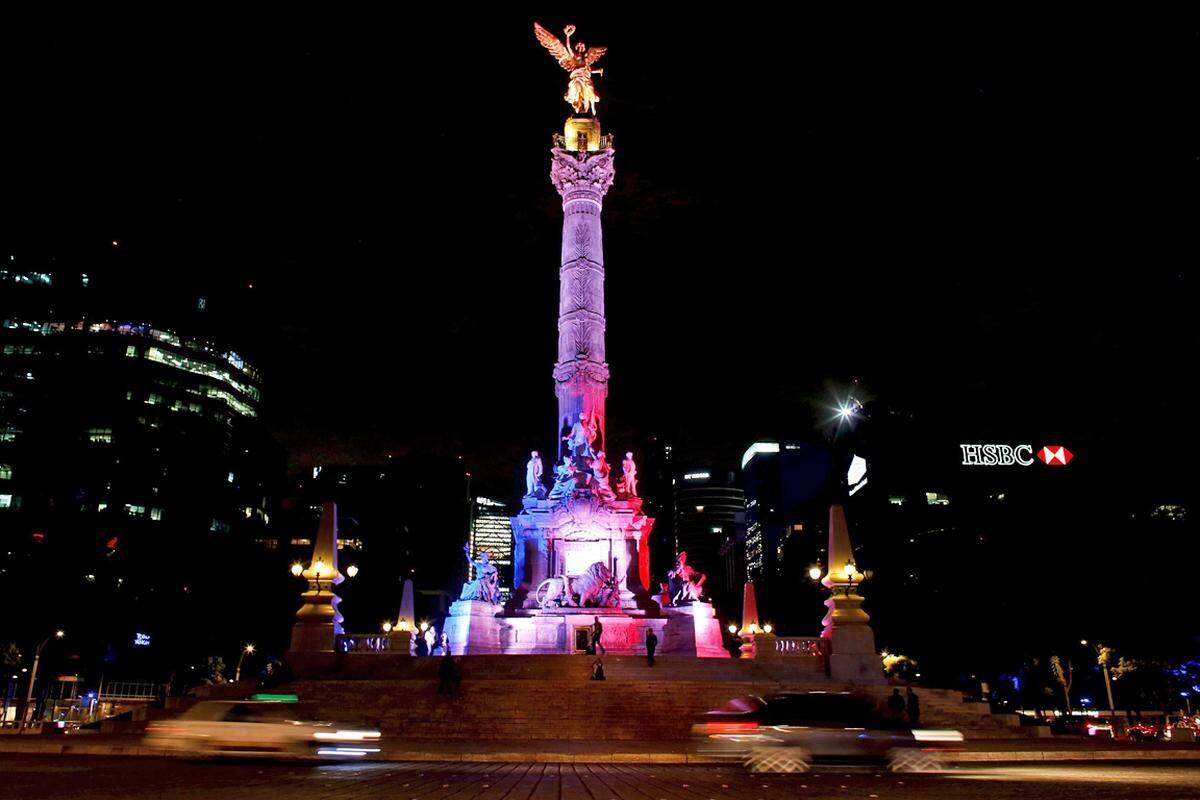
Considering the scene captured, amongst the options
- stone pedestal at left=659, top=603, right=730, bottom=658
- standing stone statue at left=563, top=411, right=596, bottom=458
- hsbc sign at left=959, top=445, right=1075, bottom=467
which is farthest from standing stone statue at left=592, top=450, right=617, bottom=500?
hsbc sign at left=959, top=445, right=1075, bottom=467

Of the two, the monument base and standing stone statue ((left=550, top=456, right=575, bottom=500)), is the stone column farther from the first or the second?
the monument base

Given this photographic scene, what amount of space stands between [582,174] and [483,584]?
2014 cm

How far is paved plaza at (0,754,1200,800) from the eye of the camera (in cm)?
1046

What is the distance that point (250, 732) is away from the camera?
1473 centimetres

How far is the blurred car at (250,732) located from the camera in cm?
1471

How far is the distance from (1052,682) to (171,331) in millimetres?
76871

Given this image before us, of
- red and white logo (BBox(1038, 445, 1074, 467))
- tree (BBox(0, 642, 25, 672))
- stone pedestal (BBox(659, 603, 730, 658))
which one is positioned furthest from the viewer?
red and white logo (BBox(1038, 445, 1074, 467))

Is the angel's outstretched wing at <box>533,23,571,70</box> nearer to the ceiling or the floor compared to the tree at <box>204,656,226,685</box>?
nearer to the ceiling

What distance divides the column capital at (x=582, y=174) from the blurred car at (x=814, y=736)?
33.9 meters

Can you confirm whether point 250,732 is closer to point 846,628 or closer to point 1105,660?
point 846,628

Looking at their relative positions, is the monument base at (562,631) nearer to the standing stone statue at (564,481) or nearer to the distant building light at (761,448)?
the standing stone statue at (564,481)

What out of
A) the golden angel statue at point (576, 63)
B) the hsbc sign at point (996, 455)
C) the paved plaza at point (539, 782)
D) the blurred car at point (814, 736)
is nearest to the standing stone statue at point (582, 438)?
the golden angel statue at point (576, 63)

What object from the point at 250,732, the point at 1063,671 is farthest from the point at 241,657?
the point at 250,732

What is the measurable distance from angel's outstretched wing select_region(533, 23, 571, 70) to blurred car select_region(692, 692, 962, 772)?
132ft
